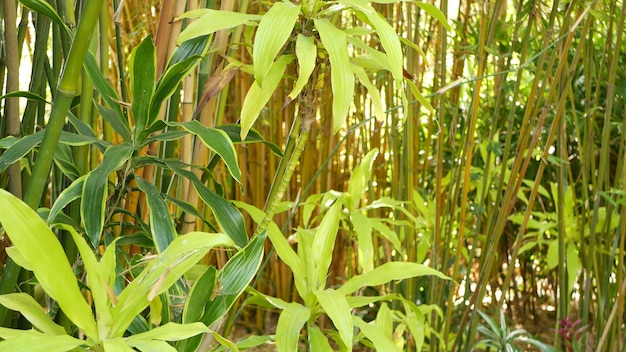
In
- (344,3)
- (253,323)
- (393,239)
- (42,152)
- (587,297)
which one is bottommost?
(253,323)

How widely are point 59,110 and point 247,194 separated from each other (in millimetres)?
1471

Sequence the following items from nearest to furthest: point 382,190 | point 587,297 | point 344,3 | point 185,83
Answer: point 344,3, point 185,83, point 587,297, point 382,190

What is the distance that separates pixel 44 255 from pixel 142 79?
0.20 metres

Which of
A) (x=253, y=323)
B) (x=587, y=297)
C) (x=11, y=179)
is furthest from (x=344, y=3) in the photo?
(x=253, y=323)

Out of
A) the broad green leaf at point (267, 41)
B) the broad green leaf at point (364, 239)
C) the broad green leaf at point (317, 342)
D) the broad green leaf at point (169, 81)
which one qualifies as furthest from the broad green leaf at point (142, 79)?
the broad green leaf at point (364, 239)

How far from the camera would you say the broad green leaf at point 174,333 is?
1.67 feet

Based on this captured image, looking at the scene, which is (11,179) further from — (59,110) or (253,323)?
(253,323)

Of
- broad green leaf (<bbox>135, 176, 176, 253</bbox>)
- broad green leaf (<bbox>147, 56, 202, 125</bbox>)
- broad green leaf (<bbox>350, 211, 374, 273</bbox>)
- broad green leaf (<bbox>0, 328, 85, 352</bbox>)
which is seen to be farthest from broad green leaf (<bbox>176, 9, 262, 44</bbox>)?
broad green leaf (<bbox>350, 211, 374, 273</bbox>)

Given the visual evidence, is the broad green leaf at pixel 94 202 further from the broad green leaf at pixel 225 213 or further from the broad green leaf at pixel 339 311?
the broad green leaf at pixel 339 311

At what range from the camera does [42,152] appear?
58 centimetres

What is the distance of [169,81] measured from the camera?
624 millimetres

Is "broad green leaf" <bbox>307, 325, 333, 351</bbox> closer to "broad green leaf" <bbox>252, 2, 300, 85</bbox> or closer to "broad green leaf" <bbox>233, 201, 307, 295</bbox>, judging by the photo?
"broad green leaf" <bbox>233, 201, 307, 295</bbox>

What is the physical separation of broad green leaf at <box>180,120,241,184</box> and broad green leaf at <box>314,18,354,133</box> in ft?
0.31

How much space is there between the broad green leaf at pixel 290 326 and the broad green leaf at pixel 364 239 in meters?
0.23
